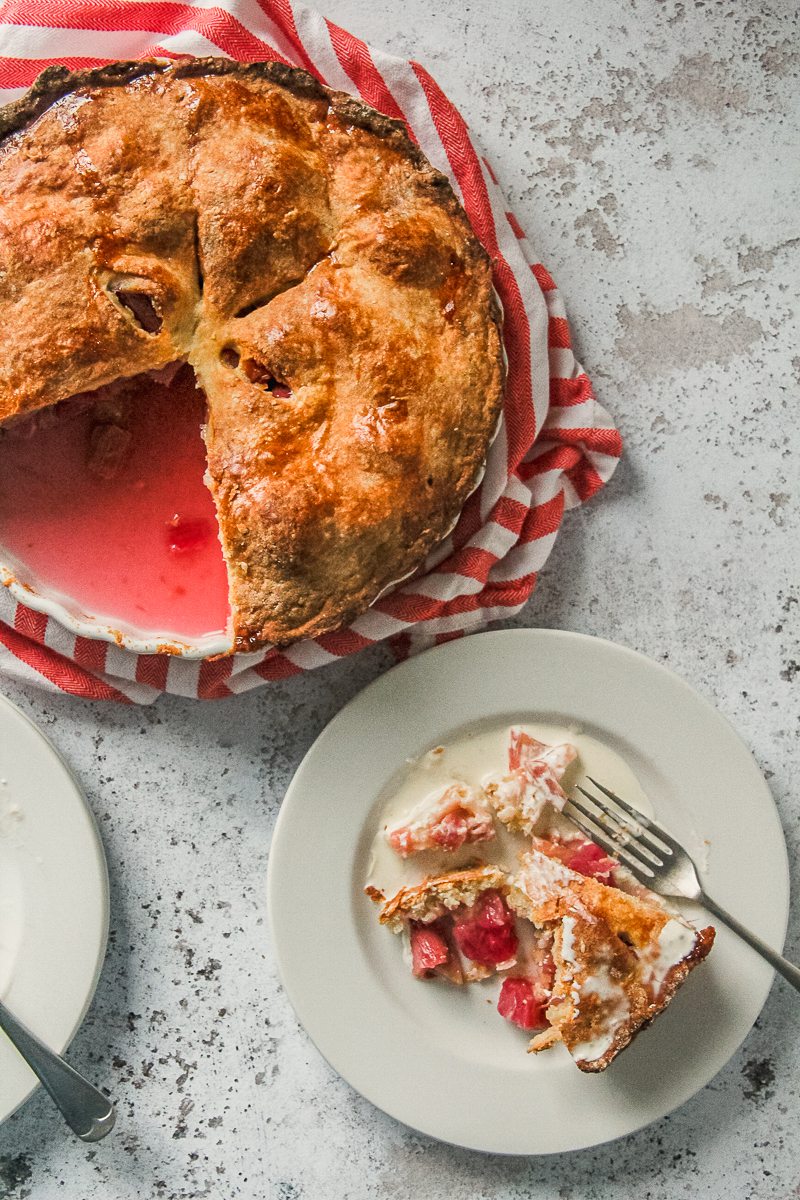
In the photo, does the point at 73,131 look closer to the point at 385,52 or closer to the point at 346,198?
the point at 346,198

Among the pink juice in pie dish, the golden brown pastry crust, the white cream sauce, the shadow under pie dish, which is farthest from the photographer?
the white cream sauce

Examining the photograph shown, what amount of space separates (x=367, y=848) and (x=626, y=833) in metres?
0.55

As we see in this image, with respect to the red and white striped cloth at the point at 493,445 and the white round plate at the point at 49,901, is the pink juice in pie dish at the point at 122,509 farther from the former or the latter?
the white round plate at the point at 49,901

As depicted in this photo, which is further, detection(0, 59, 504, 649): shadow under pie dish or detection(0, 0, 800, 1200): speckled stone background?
detection(0, 0, 800, 1200): speckled stone background

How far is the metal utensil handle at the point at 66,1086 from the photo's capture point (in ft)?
7.07

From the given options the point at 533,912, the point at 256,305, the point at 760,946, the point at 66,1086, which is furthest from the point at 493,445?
the point at 66,1086

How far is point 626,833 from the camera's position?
7.24 feet

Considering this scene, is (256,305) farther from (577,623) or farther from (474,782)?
(474,782)

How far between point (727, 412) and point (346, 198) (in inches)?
38.7

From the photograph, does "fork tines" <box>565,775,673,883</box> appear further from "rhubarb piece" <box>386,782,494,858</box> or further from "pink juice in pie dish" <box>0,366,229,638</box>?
"pink juice in pie dish" <box>0,366,229,638</box>

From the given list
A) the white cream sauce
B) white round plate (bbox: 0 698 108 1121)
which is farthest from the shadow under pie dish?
white round plate (bbox: 0 698 108 1121)

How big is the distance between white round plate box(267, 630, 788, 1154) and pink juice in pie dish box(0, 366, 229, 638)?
0.45m

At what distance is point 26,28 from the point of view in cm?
210

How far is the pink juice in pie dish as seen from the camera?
214cm
